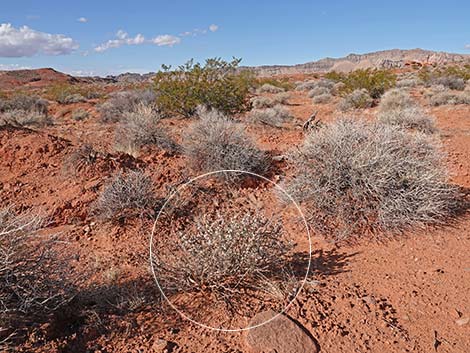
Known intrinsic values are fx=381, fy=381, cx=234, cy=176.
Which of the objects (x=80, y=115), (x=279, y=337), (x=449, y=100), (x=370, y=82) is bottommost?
(x=279, y=337)

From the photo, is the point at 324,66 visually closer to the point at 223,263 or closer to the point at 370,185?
the point at 370,185

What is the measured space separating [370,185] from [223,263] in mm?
2506

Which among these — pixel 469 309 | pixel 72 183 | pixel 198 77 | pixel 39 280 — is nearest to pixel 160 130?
pixel 72 183

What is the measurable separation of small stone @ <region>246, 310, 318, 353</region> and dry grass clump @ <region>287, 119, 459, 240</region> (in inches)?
69.4

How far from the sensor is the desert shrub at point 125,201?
4.95 meters

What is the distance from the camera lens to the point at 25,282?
2744 millimetres

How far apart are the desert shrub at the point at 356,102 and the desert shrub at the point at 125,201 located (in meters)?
11.4

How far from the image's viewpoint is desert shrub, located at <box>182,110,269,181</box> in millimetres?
6387

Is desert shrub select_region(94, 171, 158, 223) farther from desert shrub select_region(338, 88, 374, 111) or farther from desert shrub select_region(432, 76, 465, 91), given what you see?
desert shrub select_region(432, 76, 465, 91)

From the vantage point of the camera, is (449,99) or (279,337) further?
(449,99)

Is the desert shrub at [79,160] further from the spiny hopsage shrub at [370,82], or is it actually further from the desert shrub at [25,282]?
the spiny hopsage shrub at [370,82]

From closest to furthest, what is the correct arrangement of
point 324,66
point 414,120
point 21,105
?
1. point 414,120
2. point 21,105
3. point 324,66

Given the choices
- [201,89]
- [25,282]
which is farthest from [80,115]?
[25,282]

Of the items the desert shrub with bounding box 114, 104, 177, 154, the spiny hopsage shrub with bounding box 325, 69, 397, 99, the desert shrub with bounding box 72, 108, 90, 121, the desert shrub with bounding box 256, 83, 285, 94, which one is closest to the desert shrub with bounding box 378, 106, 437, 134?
the desert shrub with bounding box 114, 104, 177, 154
